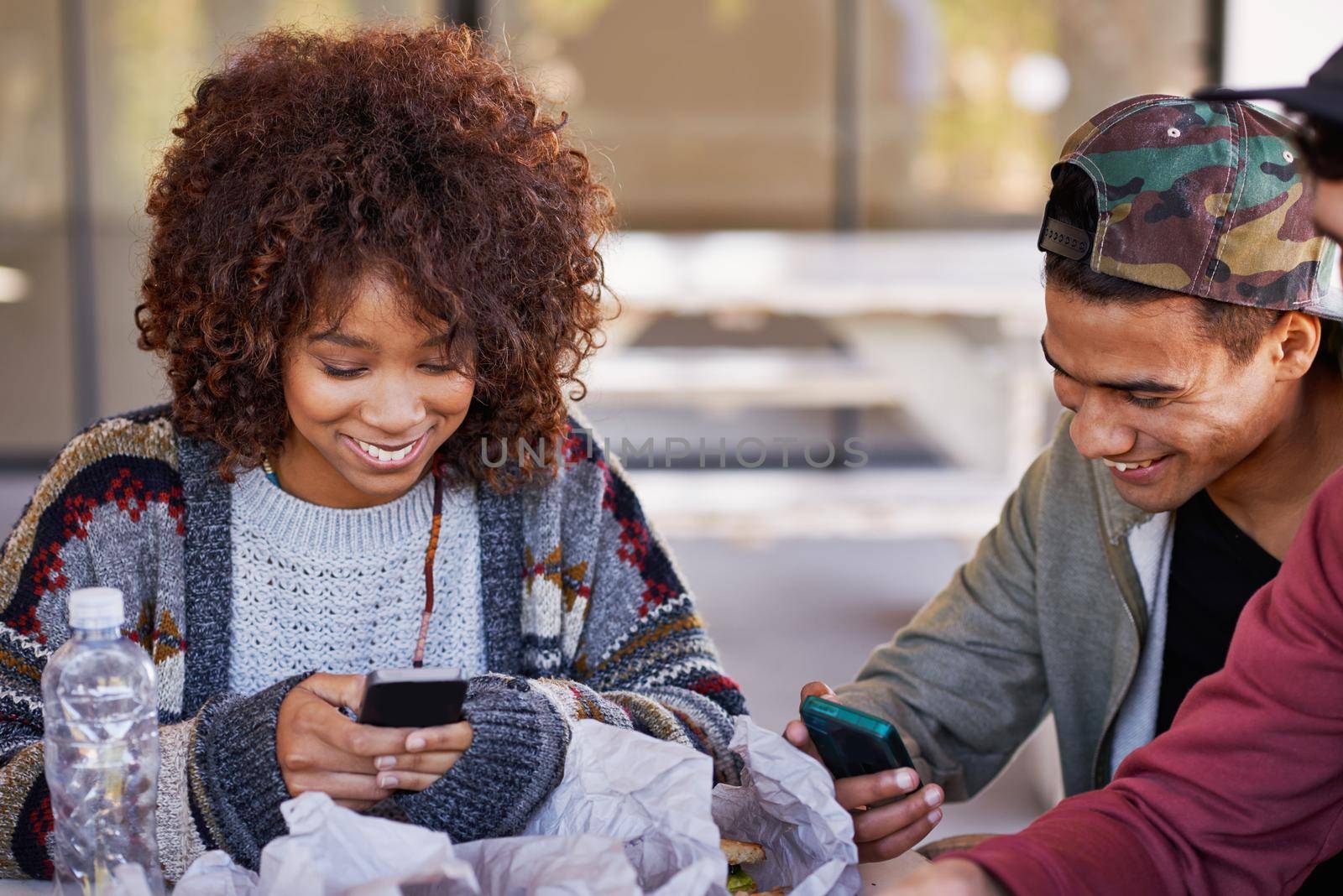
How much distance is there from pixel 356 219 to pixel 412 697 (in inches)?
20.4

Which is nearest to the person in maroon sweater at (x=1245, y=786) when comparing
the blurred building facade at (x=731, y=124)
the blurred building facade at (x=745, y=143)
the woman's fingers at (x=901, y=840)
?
the woman's fingers at (x=901, y=840)

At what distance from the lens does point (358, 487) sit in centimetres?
160

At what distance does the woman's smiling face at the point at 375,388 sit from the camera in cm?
149

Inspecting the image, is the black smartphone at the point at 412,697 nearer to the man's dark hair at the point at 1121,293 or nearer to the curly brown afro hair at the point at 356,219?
the curly brown afro hair at the point at 356,219

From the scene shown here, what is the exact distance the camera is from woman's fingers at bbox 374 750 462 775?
4.42 ft

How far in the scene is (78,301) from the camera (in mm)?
→ 6129

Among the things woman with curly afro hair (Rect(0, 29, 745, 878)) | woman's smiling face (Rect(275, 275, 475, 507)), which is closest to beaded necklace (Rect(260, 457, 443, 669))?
woman with curly afro hair (Rect(0, 29, 745, 878))

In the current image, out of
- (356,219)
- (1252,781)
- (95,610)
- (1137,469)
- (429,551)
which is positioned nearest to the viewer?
(95,610)

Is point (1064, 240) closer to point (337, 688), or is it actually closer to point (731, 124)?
point (337, 688)

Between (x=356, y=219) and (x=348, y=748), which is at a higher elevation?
(x=356, y=219)

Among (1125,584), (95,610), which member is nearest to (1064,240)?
(1125,584)

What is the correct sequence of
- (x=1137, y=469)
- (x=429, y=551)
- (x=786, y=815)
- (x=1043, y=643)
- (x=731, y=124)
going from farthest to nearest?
(x=731, y=124) < (x=1043, y=643) < (x=429, y=551) < (x=1137, y=469) < (x=786, y=815)

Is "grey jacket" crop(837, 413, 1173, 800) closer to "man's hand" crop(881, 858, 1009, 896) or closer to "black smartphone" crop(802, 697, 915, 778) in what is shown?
"black smartphone" crop(802, 697, 915, 778)

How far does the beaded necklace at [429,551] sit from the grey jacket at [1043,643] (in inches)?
21.3
